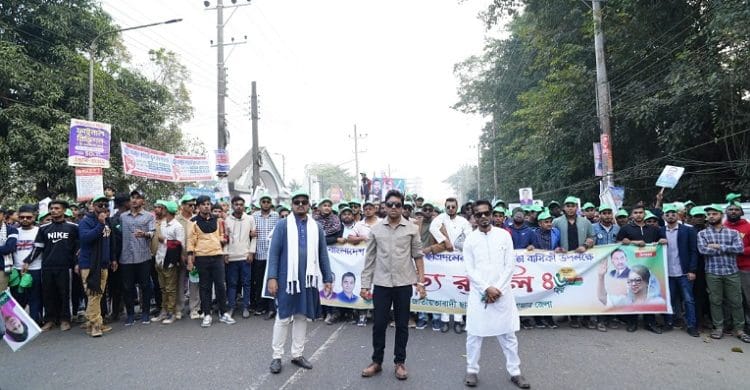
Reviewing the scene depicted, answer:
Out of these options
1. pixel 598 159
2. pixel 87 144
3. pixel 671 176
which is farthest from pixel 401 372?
pixel 598 159

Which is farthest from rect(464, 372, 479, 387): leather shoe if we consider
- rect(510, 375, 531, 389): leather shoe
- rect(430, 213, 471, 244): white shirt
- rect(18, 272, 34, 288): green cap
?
rect(18, 272, 34, 288): green cap

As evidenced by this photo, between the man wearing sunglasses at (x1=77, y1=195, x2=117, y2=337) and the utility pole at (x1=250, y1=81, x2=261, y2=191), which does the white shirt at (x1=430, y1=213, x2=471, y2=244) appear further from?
the utility pole at (x1=250, y1=81, x2=261, y2=191)

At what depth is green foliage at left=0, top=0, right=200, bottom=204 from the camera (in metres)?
13.8

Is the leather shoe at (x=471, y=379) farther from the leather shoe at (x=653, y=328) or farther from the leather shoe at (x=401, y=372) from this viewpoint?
the leather shoe at (x=653, y=328)

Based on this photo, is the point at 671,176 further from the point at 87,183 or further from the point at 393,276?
the point at 87,183

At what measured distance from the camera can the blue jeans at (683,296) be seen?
236 inches

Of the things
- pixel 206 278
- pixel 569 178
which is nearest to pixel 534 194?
pixel 569 178

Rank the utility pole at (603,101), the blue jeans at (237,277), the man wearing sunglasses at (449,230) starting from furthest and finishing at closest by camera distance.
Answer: the utility pole at (603,101), the blue jeans at (237,277), the man wearing sunglasses at (449,230)

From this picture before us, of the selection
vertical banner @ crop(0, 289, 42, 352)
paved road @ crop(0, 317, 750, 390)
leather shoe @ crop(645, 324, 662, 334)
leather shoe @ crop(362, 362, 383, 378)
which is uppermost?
vertical banner @ crop(0, 289, 42, 352)

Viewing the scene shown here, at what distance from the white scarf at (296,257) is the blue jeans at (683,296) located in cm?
520

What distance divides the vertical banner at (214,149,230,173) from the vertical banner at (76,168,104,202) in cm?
457

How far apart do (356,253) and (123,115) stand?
46.2ft

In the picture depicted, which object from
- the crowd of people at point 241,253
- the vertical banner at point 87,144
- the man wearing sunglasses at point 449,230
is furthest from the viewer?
the vertical banner at point 87,144

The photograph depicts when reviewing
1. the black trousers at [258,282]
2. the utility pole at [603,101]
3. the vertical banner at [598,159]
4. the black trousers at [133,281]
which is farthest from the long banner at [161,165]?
the vertical banner at [598,159]
